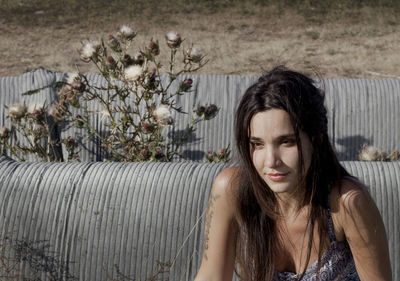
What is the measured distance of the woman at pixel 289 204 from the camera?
5.46 feet

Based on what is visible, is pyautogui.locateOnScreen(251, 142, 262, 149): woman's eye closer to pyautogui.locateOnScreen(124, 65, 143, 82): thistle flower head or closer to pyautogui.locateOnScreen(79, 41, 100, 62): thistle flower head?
pyautogui.locateOnScreen(124, 65, 143, 82): thistle flower head

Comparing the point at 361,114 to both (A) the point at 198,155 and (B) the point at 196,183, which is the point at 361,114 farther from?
(B) the point at 196,183

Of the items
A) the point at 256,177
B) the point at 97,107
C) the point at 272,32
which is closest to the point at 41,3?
the point at 272,32

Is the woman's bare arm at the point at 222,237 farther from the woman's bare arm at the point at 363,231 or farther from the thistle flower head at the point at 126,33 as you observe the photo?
the thistle flower head at the point at 126,33

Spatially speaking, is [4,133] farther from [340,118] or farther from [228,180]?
[340,118]

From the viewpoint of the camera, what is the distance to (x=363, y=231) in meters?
1.79

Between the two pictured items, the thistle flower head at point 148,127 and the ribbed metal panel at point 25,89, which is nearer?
the thistle flower head at point 148,127

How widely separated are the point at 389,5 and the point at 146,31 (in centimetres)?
302

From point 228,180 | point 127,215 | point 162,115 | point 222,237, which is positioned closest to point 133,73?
point 162,115

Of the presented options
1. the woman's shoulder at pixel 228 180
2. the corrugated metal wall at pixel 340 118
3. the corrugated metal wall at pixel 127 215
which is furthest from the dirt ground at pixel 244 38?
the woman's shoulder at pixel 228 180

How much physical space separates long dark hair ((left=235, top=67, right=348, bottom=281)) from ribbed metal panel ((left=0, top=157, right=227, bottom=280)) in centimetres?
47

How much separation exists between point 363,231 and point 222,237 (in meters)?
0.42

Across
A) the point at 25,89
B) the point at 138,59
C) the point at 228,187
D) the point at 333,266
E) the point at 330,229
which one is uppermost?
the point at 138,59

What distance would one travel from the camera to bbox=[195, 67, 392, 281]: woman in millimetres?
1664
